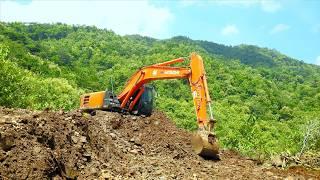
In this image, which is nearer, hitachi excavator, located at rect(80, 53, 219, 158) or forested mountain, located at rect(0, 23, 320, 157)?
hitachi excavator, located at rect(80, 53, 219, 158)

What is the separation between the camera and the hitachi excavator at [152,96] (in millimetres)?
16984

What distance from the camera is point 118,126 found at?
20703 millimetres

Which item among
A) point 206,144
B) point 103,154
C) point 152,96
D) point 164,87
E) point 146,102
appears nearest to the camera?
point 103,154

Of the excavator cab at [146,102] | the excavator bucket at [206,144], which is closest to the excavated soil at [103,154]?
the excavator bucket at [206,144]

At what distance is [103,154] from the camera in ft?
52.6

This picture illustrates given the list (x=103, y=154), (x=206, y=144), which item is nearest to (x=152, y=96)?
(x=206, y=144)

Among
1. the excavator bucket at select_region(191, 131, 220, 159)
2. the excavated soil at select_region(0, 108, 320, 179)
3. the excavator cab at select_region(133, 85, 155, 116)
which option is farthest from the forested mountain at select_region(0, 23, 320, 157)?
the excavator bucket at select_region(191, 131, 220, 159)

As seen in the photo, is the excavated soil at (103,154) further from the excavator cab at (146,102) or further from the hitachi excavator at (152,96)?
the excavator cab at (146,102)

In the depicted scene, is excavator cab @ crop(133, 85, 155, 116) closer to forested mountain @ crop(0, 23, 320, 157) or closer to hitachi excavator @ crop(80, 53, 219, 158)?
hitachi excavator @ crop(80, 53, 219, 158)

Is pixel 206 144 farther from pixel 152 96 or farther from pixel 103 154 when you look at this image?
pixel 152 96

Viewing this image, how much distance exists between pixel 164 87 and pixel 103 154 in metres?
79.2

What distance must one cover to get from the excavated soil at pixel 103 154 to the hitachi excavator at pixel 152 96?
739 mm

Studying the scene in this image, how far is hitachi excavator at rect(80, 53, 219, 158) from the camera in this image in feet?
55.7

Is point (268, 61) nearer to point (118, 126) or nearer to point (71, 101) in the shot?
point (71, 101)
